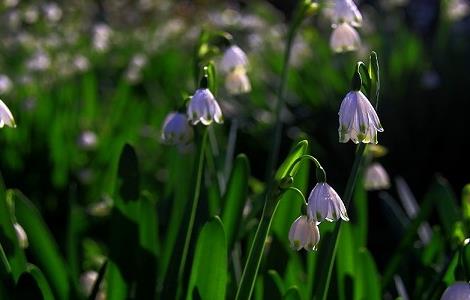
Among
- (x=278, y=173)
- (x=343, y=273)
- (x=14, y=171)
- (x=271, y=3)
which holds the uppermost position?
(x=278, y=173)

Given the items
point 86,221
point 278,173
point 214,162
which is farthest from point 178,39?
point 278,173

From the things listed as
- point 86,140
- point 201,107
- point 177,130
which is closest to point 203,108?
point 201,107

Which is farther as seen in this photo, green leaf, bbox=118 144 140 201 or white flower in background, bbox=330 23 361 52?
white flower in background, bbox=330 23 361 52

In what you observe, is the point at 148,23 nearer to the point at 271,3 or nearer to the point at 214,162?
the point at 271,3

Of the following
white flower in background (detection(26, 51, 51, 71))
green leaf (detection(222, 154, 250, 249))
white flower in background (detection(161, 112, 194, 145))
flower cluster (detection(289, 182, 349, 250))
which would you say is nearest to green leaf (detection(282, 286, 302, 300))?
flower cluster (detection(289, 182, 349, 250))

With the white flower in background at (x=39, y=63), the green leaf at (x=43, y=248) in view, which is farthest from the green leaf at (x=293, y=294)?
the white flower in background at (x=39, y=63)

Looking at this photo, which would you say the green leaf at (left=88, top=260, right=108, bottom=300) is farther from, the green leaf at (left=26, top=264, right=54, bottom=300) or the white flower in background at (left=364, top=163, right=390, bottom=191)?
the white flower in background at (left=364, top=163, right=390, bottom=191)

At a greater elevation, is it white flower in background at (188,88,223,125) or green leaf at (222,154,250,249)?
white flower in background at (188,88,223,125)

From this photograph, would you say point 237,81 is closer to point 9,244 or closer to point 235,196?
point 235,196
